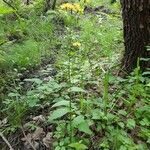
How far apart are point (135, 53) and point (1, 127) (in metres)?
1.57

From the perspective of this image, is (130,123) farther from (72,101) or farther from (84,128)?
(72,101)

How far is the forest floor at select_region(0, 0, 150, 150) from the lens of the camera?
278 centimetres

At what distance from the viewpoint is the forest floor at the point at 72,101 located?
2.78m

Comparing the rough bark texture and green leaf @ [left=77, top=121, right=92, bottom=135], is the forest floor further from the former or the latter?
the rough bark texture

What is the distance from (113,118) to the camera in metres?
2.90

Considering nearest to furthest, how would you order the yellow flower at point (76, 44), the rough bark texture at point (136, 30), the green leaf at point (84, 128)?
the green leaf at point (84, 128), the rough bark texture at point (136, 30), the yellow flower at point (76, 44)

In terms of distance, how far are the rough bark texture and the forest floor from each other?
0.24 m

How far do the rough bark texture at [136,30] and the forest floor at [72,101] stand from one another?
0.79ft

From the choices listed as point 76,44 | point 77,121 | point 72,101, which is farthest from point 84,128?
point 76,44

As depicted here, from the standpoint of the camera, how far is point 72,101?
324 centimetres

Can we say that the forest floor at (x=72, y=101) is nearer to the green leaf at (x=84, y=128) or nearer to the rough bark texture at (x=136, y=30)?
the green leaf at (x=84, y=128)

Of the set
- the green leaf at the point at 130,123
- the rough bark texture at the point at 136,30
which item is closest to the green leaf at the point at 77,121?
the green leaf at the point at 130,123

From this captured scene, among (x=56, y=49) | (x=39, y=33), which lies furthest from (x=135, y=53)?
(x=39, y=33)

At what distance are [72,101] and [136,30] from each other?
101 centimetres
